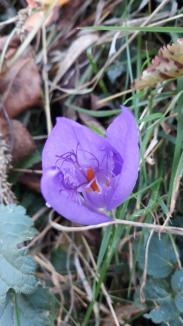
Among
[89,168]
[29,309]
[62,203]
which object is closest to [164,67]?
[89,168]

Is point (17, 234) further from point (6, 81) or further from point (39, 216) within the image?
point (6, 81)

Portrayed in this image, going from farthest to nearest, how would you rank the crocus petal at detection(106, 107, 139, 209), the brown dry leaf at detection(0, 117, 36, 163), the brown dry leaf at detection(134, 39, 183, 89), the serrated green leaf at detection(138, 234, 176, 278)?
the brown dry leaf at detection(0, 117, 36, 163)
the serrated green leaf at detection(138, 234, 176, 278)
the brown dry leaf at detection(134, 39, 183, 89)
the crocus petal at detection(106, 107, 139, 209)

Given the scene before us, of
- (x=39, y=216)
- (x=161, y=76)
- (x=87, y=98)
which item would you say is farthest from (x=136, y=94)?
(x=39, y=216)

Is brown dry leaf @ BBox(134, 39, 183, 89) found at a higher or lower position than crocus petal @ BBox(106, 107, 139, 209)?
higher

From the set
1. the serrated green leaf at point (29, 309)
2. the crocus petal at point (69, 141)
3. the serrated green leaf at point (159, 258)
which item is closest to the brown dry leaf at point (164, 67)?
the crocus petal at point (69, 141)

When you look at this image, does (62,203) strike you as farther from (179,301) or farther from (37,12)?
(37,12)

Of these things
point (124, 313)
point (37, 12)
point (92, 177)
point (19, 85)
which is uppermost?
point (37, 12)

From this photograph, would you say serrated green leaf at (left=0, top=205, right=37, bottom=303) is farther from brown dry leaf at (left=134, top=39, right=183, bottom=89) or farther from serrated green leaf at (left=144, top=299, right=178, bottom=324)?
brown dry leaf at (left=134, top=39, right=183, bottom=89)

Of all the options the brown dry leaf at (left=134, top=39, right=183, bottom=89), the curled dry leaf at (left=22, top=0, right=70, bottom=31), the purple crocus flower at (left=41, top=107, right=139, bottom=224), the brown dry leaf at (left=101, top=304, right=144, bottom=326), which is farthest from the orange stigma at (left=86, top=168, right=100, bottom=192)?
the curled dry leaf at (left=22, top=0, right=70, bottom=31)
